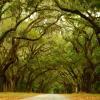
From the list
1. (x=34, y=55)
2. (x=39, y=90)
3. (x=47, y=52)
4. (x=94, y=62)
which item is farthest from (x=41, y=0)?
(x=39, y=90)

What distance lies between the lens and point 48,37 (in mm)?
44438

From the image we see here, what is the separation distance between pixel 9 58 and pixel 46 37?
7454mm

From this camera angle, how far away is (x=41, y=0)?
23.7m

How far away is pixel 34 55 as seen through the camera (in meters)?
50.5

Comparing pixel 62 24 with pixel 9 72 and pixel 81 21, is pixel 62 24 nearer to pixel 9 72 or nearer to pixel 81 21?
pixel 81 21

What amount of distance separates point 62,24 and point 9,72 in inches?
722

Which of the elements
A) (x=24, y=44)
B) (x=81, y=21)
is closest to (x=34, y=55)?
(x=24, y=44)

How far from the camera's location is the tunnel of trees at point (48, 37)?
83.0 ft

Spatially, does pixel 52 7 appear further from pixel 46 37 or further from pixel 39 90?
pixel 39 90

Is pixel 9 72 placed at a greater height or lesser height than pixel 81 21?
lesser

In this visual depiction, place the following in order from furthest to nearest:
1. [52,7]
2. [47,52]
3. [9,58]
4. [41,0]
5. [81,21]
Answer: [47,52], [9,58], [81,21], [52,7], [41,0]

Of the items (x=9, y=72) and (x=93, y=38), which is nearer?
(x=93, y=38)

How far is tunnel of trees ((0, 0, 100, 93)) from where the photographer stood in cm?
2530

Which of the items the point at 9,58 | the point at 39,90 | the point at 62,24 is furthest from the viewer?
the point at 39,90
